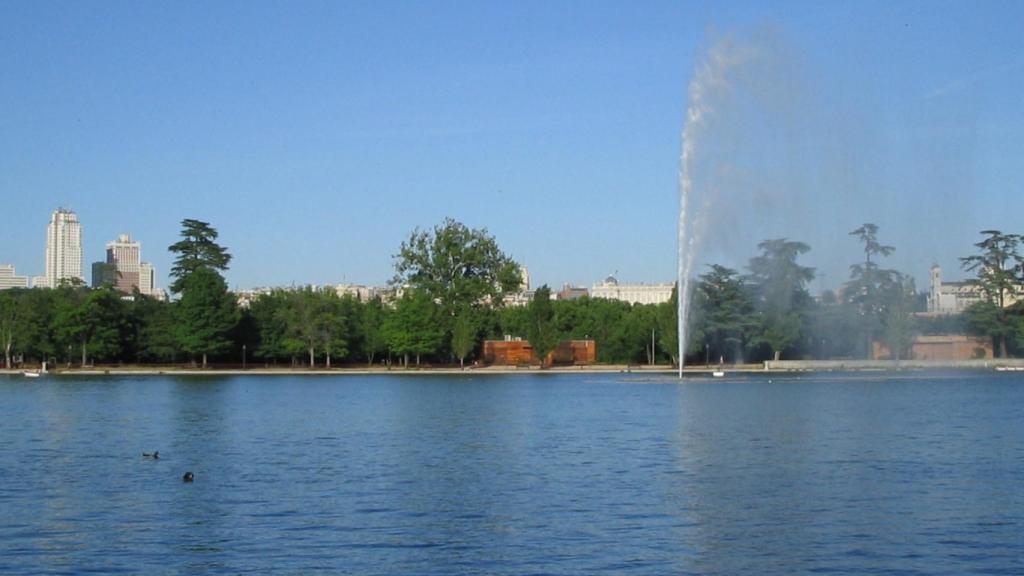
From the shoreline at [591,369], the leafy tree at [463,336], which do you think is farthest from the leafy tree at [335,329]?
the leafy tree at [463,336]

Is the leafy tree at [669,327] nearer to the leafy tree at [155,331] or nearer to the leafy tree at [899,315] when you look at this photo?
the leafy tree at [899,315]

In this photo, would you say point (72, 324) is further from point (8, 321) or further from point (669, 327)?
point (669, 327)

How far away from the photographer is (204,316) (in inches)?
→ 3826

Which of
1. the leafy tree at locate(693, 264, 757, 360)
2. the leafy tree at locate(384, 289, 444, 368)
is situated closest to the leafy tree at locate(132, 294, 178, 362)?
the leafy tree at locate(384, 289, 444, 368)

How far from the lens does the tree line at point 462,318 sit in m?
91.3

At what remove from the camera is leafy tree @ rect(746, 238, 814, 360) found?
90312 mm

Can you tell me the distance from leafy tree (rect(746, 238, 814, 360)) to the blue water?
1595 inches

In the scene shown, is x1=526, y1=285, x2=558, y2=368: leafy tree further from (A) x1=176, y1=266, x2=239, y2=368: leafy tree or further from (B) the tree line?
(A) x1=176, y1=266, x2=239, y2=368: leafy tree

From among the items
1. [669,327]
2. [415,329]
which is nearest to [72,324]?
[415,329]

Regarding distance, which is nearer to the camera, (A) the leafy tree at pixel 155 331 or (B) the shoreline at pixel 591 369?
(B) the shoreline at pixel 591 369

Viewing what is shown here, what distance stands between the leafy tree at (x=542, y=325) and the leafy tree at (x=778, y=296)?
631 inches

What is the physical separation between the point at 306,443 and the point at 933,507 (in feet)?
62.1

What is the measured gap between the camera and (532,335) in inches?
3875

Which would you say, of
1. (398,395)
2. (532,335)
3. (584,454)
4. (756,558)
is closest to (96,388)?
(398,395)
